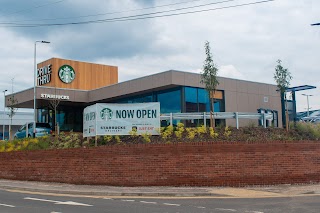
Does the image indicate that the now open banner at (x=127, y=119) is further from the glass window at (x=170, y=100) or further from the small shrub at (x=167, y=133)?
the glass window at (x=170, y=100)

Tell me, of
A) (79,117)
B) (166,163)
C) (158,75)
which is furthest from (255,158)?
(79,117)

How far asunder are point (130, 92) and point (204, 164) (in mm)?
15333

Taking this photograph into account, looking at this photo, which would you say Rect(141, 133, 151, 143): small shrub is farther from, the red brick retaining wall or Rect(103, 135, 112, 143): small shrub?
Rect(103, 135, 112, 143): small shrub

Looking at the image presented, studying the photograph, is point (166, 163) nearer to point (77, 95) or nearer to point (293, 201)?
point (293, 201)

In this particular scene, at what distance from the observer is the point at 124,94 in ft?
103

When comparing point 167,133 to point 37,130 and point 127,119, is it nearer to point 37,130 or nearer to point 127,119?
point 127,119

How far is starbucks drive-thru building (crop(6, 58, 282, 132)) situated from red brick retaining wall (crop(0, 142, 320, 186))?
34.5 ft

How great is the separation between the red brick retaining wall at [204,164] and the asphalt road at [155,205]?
3005mm

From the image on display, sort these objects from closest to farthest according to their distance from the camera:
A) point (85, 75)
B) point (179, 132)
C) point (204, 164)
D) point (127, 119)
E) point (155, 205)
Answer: point (155, 205)
point (204, 164)
point (179, 132)
point (127, 119)
point (85, 75)

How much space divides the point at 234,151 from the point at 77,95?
21.6 meters

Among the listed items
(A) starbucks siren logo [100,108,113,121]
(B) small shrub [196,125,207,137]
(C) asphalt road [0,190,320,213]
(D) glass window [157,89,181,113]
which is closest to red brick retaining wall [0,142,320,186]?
(A) starbucks siren logo [100,108,113,121]

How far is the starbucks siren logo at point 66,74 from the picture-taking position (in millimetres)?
36975

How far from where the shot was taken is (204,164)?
16078 millimetres

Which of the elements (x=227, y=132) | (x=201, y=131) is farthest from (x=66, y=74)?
(x=227, y=132)
